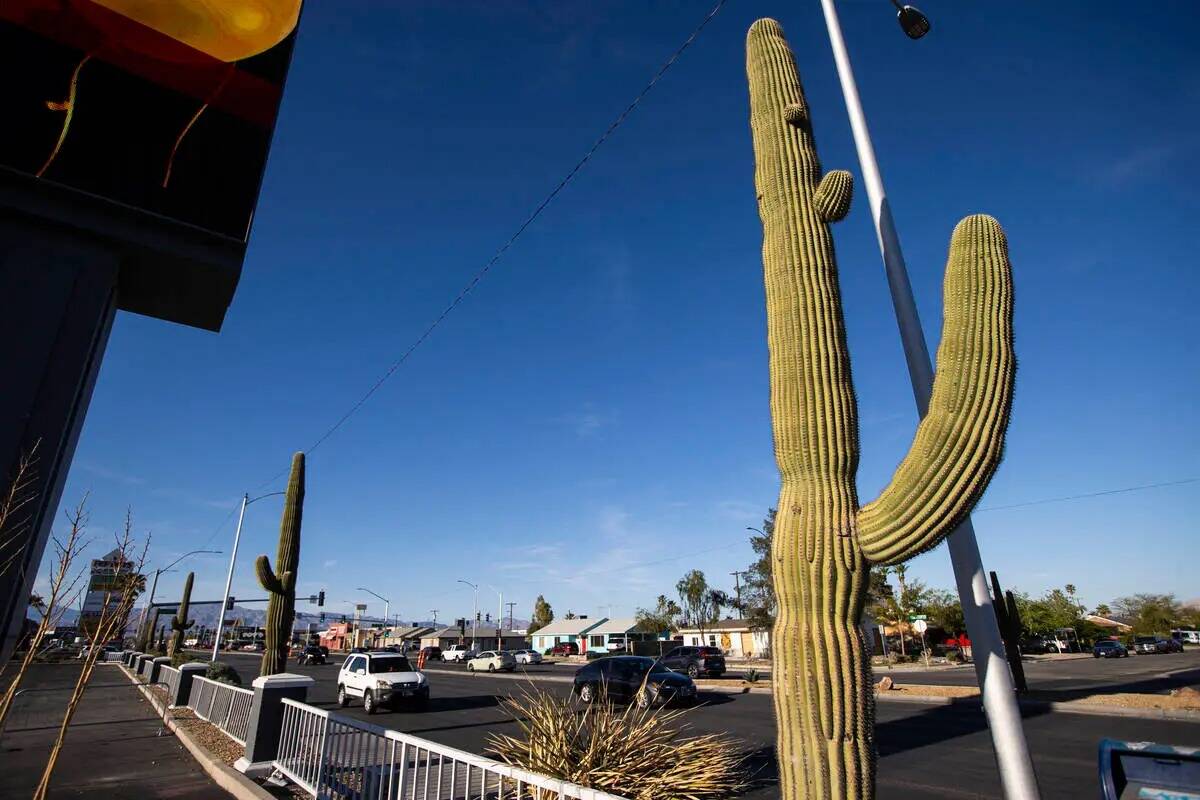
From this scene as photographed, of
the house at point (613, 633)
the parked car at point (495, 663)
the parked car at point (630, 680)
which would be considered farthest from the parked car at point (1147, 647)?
the parked car at point (630, 680)

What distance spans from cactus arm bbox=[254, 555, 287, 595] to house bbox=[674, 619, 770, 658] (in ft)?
151

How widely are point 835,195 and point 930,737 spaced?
459 inches

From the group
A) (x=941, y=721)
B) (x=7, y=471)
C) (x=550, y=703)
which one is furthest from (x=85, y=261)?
(x=941, y=721)

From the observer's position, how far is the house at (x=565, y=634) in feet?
246

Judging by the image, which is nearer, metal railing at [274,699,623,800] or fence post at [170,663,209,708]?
metal railing at [274,699,623,800]

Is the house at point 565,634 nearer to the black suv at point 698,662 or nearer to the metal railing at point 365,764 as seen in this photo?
the black suv at point 698,662

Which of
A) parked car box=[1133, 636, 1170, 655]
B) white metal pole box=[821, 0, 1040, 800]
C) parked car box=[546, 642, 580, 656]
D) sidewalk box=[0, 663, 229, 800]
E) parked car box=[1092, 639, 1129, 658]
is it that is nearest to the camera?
white metal pole box=[821, 0, 1040, 800]

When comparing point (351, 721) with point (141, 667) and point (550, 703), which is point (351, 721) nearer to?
point (550, 703)

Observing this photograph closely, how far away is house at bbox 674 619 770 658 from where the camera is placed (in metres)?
55.7

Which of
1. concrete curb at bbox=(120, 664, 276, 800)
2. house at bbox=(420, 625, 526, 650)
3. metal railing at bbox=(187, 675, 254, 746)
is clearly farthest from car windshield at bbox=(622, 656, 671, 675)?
house at bbox=(420, 625, 526, 650)

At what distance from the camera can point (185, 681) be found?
15.2 meters

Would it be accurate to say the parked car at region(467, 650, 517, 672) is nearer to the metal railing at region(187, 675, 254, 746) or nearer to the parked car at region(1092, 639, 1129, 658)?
the metal railing at region(187, 675, 254, 746)

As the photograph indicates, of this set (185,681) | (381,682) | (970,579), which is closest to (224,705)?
(185,681)

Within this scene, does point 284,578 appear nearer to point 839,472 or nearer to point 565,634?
point 839,472
